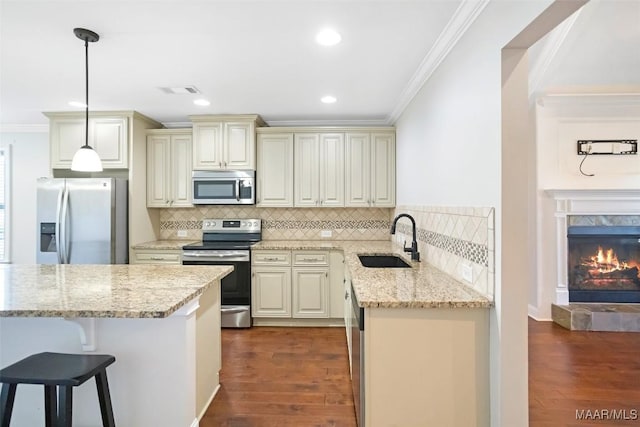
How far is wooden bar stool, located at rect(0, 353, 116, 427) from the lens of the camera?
134 cm

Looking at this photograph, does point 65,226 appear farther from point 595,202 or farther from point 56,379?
point 595,202

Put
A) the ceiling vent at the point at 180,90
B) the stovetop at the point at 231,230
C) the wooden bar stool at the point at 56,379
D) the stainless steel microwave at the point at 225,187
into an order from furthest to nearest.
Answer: the stovetop at the point at 231,230, the stainless steel microwave at the point at 225,187, the ceiling vent at the point at 180,90, the wooden bar stool at the point at 56,379

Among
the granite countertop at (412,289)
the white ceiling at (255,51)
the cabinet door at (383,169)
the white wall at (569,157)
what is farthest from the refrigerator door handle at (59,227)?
the white wall at (569,157)

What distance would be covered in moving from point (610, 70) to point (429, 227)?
231 centimetres

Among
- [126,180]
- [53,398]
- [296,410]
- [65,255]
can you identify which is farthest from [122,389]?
[126,180]

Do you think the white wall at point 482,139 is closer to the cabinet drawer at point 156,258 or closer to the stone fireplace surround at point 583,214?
the stone fireplace surround at point 583,214

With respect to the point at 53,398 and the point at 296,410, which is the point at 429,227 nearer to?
the point at 296,410

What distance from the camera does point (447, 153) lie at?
2.19m

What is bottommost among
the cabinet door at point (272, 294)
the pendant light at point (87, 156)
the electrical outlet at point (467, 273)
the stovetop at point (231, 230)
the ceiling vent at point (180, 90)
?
the cabinet door at point (272, 294)

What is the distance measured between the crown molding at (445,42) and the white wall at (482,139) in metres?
0.05

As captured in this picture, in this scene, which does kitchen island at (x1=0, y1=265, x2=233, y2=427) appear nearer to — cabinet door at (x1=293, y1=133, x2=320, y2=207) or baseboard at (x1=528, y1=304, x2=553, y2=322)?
cabinet door at (x1=293, y1=133, x2=320, y2=207)

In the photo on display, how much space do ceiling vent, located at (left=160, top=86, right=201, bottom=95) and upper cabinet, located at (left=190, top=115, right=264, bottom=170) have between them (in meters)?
0.74

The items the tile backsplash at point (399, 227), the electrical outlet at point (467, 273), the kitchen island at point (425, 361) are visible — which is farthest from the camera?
the electrical outlet at point (467, 273)

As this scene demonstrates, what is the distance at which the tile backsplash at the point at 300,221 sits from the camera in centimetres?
434
